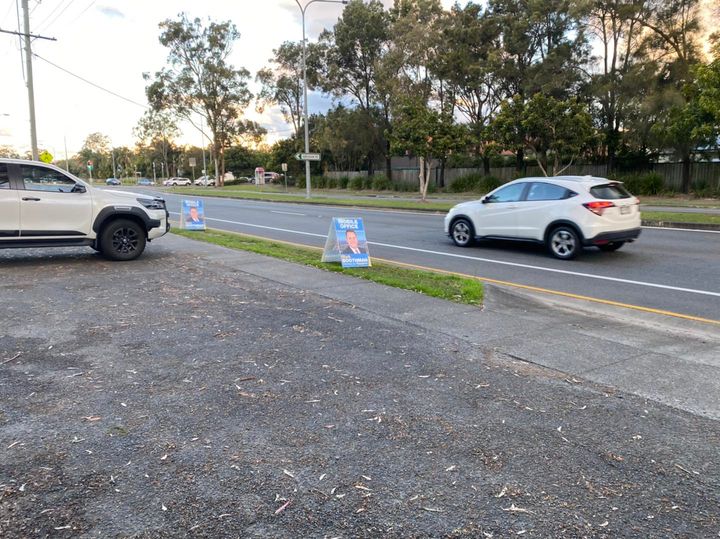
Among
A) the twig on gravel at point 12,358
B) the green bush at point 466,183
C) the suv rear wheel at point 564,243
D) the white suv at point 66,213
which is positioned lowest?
the twig on gravel at point 12,358

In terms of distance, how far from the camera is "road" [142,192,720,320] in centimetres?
839

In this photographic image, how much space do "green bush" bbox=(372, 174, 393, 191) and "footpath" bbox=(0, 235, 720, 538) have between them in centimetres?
4608

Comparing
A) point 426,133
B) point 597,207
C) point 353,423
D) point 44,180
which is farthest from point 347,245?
point 426,133

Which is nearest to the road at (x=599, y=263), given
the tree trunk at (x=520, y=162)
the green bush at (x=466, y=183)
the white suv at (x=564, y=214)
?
the white suv at (x=564, y=214)

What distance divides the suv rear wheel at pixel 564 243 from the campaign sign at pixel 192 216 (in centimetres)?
993

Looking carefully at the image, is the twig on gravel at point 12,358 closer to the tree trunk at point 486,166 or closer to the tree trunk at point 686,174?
the tree trunk at point 686,174

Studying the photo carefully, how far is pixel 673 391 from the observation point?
14.4 feet

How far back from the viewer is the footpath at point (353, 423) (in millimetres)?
2850

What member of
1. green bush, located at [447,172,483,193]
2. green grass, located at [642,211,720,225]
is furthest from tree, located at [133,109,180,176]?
green grass, located at [642,211,720,225]

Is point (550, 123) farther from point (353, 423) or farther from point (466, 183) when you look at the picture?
point (353, 423)

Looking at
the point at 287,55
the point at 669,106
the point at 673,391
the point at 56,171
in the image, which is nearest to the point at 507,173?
the point at 669,106

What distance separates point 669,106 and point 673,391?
106ft

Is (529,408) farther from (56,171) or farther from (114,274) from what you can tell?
(56,171)

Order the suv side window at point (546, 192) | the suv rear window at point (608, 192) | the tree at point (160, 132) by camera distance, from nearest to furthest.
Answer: the suv rear window at point (608, 192) < the suv side window at point (546, 192) < the tree at point (160, 132)
